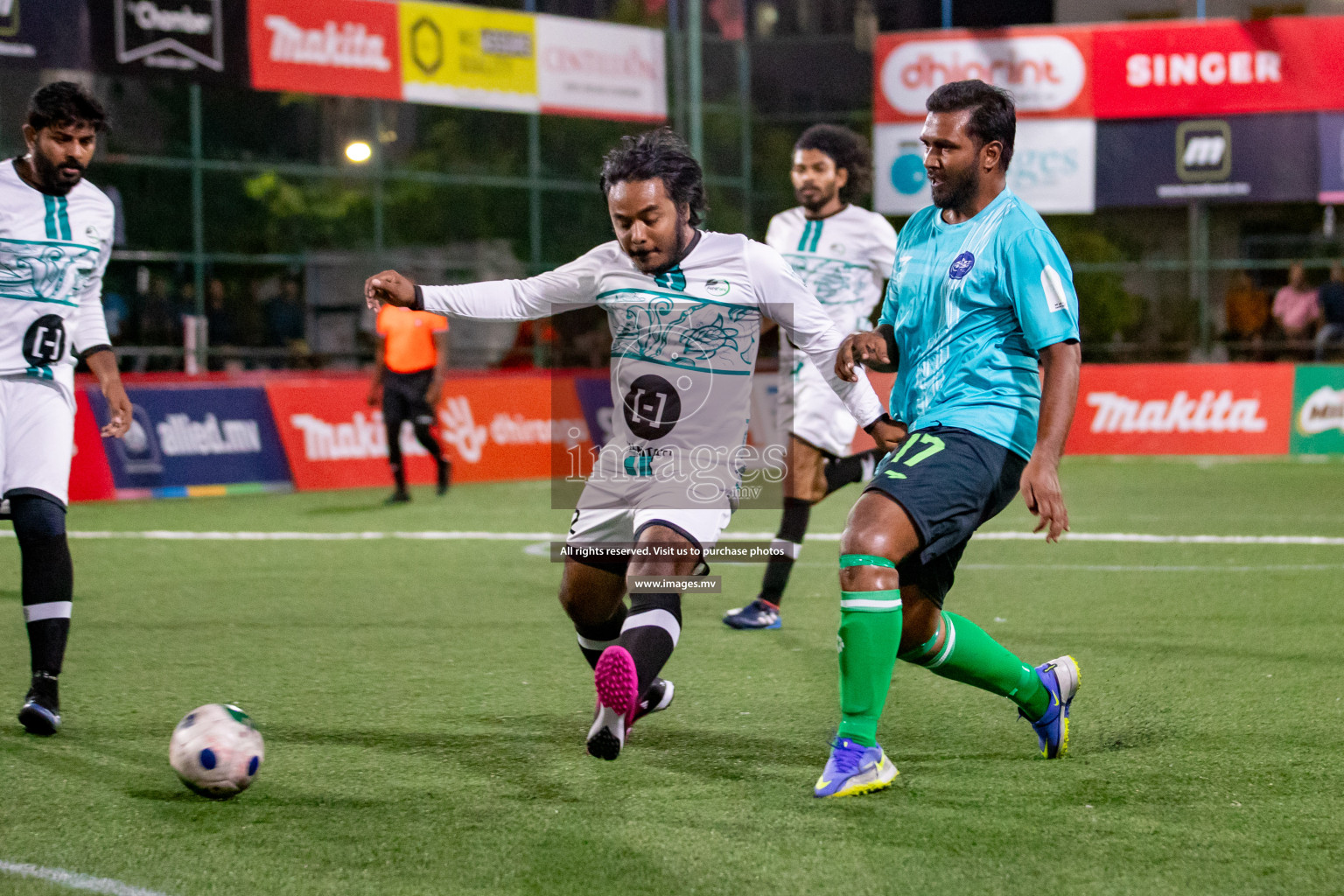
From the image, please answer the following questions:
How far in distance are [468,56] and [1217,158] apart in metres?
11.0

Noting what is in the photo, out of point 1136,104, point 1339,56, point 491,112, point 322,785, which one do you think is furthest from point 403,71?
point 322,785

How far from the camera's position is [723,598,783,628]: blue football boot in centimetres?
697

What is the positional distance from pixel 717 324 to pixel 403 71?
15809 mm

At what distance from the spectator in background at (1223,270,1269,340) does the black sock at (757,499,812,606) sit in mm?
17109

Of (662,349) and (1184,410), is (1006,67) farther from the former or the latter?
(662,349)

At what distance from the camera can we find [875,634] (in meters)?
4.02

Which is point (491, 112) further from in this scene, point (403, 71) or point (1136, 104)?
point (1136, 104)

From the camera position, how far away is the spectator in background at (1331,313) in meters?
20.8

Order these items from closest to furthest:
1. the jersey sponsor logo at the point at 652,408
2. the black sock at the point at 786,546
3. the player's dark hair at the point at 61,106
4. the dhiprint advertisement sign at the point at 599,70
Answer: the jersey sponsor logo at the point at 652,408 → the player's dark hair at the point at 61,106 → the black sock at the point at 786,546 → the dhiprint advertisement sign at the point at 599,70

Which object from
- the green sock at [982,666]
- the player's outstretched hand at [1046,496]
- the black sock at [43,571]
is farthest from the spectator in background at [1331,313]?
the black sock at [43,571]

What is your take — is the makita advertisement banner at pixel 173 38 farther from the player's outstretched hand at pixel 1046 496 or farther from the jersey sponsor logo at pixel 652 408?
the player's outstretched hand at pixel 1046 496

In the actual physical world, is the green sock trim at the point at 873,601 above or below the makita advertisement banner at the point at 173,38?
below

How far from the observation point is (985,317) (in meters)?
4.16

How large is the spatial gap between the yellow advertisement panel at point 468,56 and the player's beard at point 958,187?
16023 mm
